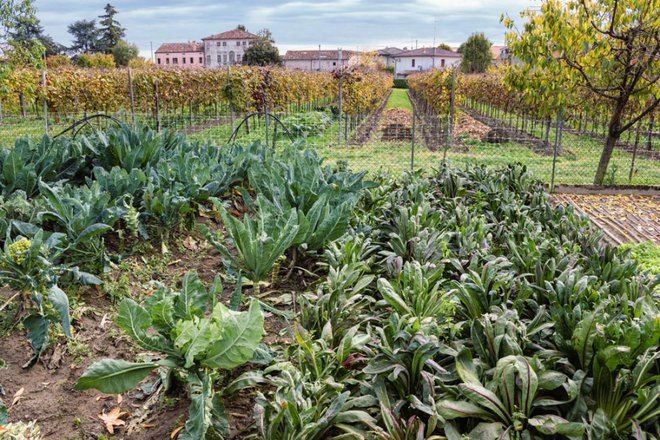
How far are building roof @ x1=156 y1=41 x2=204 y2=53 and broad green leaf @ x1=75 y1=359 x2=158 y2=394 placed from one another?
101m

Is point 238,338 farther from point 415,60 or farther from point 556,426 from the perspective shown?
point 415,60

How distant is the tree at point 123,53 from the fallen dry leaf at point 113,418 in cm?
5958

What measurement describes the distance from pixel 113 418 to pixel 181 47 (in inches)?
4063

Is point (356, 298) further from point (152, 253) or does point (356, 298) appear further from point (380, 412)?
point (152, 253)

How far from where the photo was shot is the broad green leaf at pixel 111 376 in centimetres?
227

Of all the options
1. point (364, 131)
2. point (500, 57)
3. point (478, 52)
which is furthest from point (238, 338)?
point (500, 57)

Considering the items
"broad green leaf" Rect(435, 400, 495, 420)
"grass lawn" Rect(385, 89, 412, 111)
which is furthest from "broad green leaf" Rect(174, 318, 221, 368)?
"grass lawn" Rect(385, 89, 412, 111)

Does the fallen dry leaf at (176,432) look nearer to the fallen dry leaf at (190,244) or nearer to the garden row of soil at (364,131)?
the fallen dry leaf at (190,244)

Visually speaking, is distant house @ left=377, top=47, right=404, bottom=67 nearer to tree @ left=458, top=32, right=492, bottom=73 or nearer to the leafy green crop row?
tree @ left=458, top=32, right=492, bottom=73

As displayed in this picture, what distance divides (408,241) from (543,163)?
10.4 m

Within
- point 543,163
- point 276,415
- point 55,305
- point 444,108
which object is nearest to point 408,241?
point 276,415

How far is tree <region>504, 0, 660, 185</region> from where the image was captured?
9.27 meters

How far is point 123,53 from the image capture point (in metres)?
59.4

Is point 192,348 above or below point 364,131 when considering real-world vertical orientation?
below
